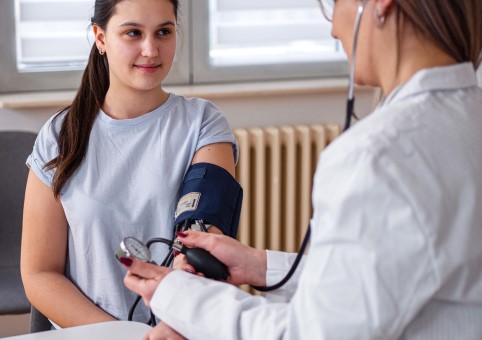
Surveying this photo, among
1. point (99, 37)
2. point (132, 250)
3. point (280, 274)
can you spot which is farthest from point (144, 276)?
point (99, 37)

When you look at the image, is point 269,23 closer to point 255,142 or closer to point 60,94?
point 255,142

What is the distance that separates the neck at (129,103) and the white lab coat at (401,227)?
939mm

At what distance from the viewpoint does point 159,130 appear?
2008 millimetres

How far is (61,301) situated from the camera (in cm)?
190

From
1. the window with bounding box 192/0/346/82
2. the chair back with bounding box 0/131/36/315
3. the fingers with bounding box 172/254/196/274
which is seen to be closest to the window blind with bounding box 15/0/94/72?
the window with bounding box 192/0/346/82

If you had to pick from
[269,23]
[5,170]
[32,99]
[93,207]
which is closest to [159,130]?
[93,207]

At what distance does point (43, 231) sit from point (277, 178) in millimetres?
1671

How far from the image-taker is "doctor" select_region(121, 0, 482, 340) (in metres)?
1.07

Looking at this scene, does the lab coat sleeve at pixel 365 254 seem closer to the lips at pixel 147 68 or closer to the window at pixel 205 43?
the lips at pixel 147 68

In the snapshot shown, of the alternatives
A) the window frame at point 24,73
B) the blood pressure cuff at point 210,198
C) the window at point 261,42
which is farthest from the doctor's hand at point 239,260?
the window at point 261,42

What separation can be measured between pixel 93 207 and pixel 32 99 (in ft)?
4.59

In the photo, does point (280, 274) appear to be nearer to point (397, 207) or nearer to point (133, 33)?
point (397, 207)

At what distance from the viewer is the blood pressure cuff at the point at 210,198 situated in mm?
1796

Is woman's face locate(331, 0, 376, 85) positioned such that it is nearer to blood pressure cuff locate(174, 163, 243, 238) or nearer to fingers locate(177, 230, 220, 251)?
fingers locate(177, 230, 220, 251)
